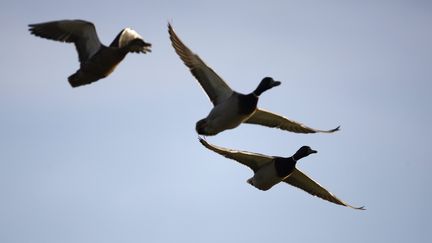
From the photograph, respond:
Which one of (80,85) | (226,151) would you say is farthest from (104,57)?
(226,151)

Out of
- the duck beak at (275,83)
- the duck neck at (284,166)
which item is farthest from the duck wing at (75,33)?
the duck neck at (284,166)

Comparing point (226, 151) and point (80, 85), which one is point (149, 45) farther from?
point (226, 151)

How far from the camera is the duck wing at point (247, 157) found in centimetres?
2459

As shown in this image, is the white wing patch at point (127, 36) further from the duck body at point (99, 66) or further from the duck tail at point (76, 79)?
the duck tail at point (76, 79)

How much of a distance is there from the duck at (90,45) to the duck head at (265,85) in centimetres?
344

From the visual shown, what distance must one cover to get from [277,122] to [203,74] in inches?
130

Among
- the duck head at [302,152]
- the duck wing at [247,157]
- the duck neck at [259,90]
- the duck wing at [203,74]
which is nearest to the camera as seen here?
the duck wing at [203,74]

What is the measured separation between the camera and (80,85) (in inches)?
840

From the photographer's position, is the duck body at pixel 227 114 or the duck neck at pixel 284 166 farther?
the duck neck at pixel 284 166

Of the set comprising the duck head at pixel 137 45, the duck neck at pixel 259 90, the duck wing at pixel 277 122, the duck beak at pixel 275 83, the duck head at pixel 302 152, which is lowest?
the duck head at pixel 302 152

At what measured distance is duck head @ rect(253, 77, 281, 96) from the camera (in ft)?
75.1

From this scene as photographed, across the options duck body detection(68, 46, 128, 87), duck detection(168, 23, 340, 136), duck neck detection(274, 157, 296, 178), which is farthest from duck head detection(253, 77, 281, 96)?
duck body detection(68, 46, 128, 87)

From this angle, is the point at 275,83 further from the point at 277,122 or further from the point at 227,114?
the point at 227,114

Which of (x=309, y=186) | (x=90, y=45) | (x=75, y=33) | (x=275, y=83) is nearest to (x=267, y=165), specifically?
(x=309, y=186)
